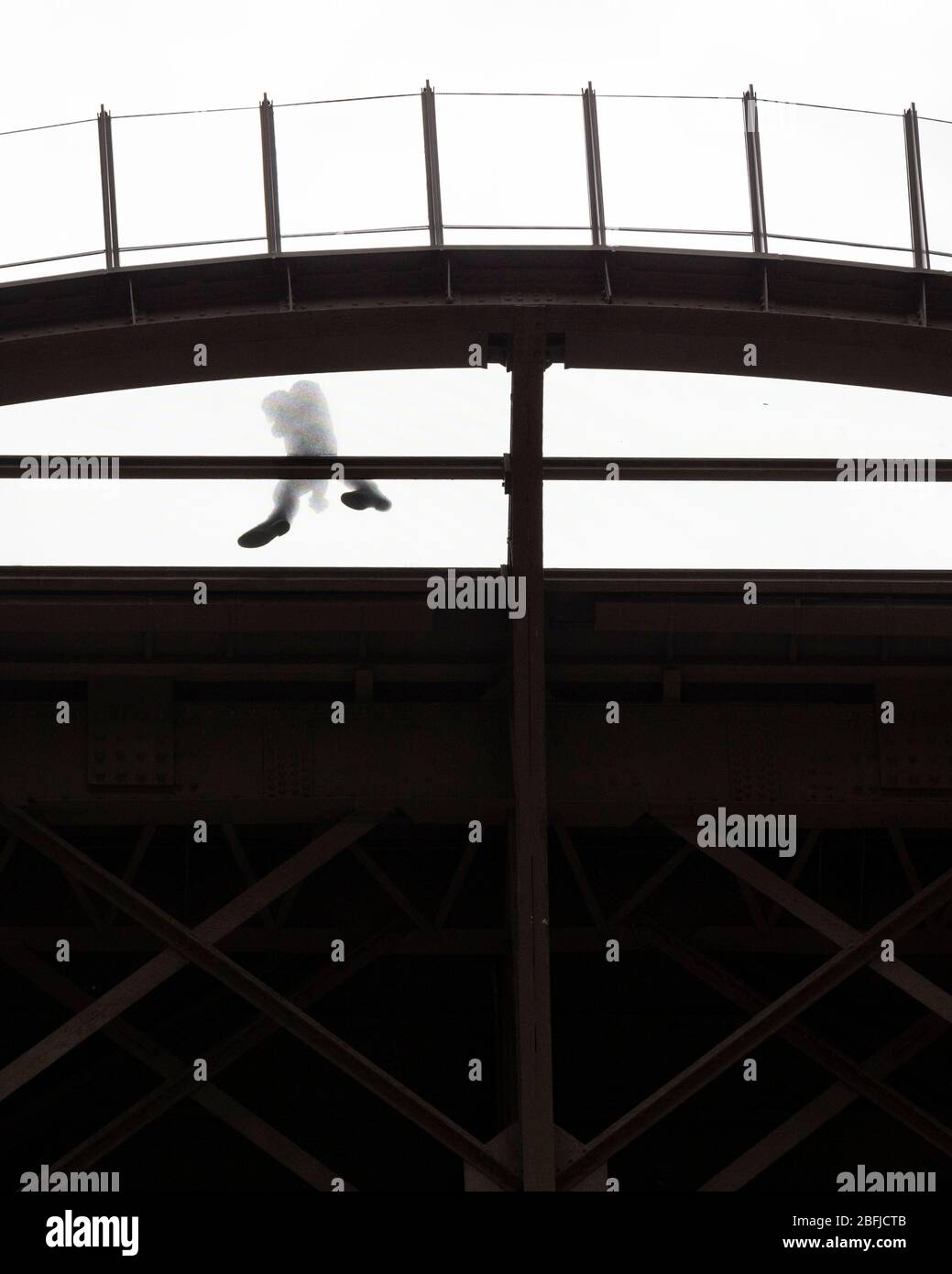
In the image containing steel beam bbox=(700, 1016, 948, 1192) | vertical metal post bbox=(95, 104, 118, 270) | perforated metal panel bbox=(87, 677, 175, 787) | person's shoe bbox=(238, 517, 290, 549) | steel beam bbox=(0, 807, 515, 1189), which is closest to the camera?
vertical metal post bbox=(95, 104, 118, 270)

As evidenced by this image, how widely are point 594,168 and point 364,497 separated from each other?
10.3 feet

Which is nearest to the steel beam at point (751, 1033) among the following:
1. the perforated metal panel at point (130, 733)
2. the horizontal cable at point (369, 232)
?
the perforated metal panel at point (130, 733)

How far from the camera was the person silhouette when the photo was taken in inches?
484

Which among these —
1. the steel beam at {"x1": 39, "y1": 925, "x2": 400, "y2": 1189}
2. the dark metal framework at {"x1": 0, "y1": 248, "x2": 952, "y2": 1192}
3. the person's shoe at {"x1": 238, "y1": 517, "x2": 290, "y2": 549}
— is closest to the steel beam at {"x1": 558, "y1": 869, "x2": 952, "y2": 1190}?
the dark metal framework at {"x1": 0, "y1": 248, "x2": 952, "y2": 1192}

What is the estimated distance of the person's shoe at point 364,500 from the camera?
1262 centimetres

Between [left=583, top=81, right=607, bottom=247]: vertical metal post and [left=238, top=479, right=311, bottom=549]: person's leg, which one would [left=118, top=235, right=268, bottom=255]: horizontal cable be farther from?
[left=583, top=81, right=607, bottom=247]: vertical metal post

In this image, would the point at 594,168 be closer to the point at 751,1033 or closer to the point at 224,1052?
the point at 751,1033

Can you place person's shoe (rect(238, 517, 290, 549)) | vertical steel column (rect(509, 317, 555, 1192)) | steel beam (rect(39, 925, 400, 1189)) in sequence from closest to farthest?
vertical steel column (rect(509, 317, 555, 1192)) → person's shoe (rect(238, 517, 290, 549)) → steel beam (rect(39, 925, 400, 1189))

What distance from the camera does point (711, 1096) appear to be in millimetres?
18125

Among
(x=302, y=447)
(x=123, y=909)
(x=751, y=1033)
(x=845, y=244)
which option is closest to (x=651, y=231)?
(x=845, y=244)

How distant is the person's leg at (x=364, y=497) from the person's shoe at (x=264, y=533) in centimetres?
59

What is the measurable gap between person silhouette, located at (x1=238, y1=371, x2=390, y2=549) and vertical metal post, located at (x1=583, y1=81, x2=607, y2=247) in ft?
8.16

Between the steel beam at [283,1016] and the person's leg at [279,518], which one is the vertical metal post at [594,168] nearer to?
the person's leg at [279,518]

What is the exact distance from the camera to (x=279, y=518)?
42.2ft
